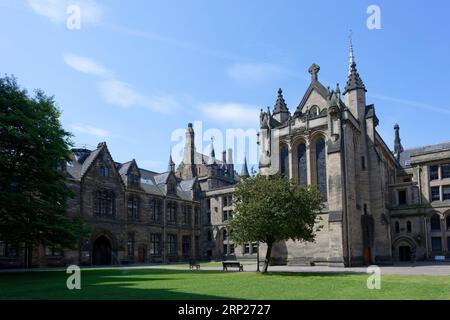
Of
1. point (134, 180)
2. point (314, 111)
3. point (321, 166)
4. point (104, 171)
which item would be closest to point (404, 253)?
point (321, 166)

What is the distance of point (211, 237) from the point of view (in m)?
71.1

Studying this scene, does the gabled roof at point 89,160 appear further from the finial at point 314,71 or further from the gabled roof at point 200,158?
the gabled roof at point 200,158

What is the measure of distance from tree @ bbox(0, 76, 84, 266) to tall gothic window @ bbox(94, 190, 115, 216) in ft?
67.9

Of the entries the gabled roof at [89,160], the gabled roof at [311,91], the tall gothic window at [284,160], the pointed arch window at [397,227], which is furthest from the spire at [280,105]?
the gabled roof at [89,160]

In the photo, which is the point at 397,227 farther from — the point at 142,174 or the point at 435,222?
the point at 142,174

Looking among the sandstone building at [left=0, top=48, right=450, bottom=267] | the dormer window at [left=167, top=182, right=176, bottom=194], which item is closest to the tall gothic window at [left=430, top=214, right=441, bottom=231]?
the sandstone building at [left=0, top=48, right=450, bottom=267]

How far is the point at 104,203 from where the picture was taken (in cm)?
5428

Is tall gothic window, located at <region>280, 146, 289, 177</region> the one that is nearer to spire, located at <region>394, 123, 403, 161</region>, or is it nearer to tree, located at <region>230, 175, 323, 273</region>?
tree, located at <region>230, 175, 323, 273</region>

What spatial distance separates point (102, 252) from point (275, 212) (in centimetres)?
3096

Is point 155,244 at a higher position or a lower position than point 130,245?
lower

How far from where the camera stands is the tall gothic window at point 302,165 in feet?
156

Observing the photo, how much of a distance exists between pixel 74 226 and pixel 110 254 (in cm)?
2334
